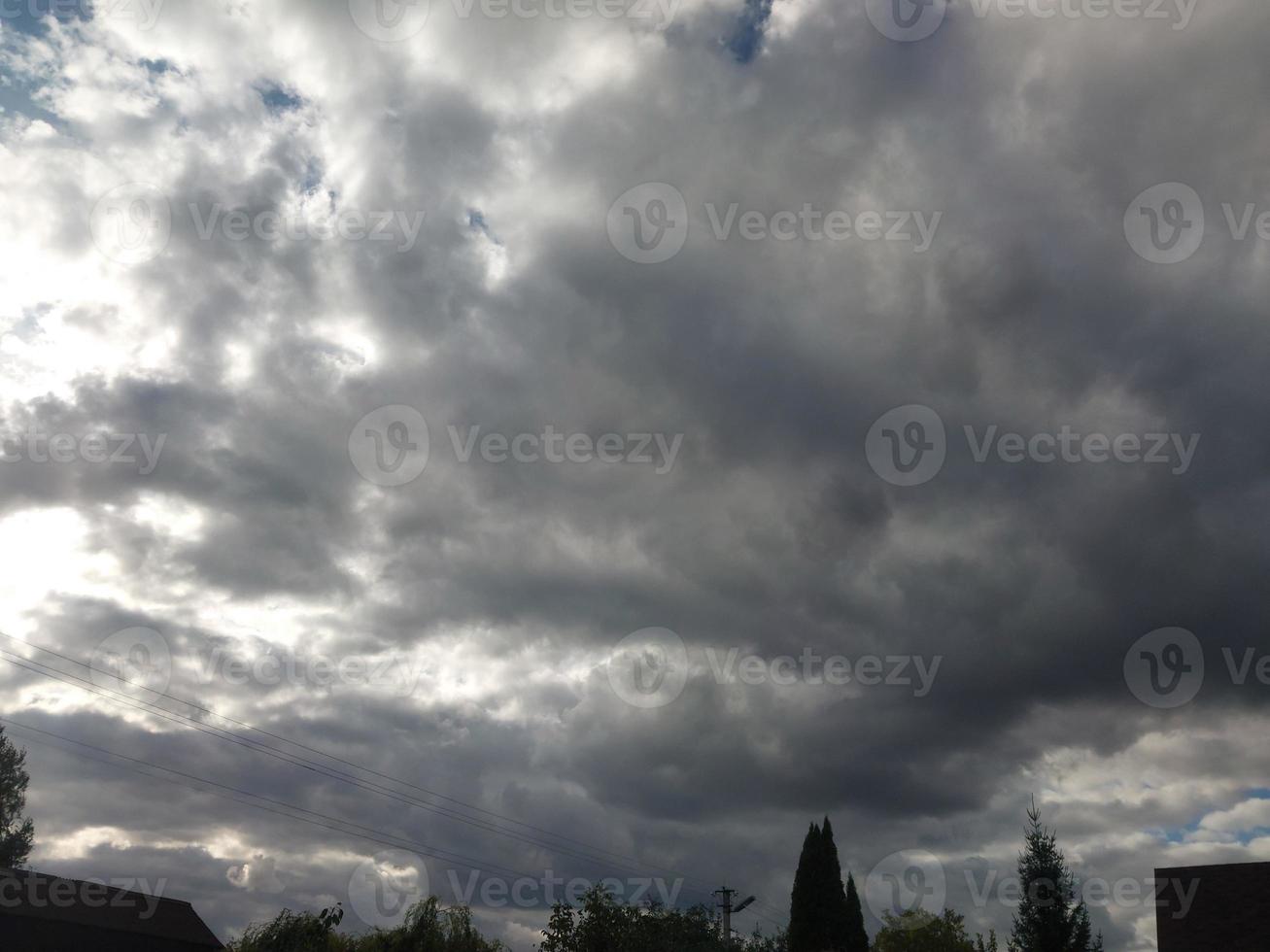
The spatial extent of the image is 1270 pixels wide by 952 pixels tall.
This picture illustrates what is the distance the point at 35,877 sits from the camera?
215 feet

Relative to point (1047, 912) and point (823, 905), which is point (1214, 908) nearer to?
point (1047, 912)

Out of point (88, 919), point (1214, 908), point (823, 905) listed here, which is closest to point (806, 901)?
point (823, 905)

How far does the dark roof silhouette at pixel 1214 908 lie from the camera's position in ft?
124

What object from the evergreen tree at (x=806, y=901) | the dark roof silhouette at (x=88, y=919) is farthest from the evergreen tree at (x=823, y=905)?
the dark roof silhouette at (x=88, y=919)

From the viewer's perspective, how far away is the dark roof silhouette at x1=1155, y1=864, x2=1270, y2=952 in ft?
124

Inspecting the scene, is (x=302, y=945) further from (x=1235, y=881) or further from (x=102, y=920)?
(x=1235, y=881)

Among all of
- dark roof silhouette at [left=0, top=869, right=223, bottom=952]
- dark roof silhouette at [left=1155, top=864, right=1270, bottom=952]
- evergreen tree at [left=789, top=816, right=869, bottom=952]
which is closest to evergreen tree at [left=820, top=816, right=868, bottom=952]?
evergreen tree at [left=789, top=816, right=869, bottom=952]

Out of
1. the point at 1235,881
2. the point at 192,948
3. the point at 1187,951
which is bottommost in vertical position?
the point at 192,948

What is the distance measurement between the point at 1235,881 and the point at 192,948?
7393 centimetres

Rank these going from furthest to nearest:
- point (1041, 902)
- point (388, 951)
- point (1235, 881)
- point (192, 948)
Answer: point (192, 948)
point (388, 951)
point (1235, 881)
point (1041, 902)

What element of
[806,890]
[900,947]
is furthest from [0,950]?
[900,947]

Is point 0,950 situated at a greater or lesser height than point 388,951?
lesser

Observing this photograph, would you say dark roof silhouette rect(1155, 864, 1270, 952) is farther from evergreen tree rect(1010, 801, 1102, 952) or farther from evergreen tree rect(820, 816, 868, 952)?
evergreen tree rect(820, 816, 868, 952)

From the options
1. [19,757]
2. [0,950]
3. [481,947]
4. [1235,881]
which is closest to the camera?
[1235,881]
